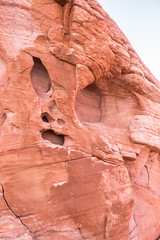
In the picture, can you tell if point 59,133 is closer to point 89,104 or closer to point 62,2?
point 89,104

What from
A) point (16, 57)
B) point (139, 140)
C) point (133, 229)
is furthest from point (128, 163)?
point (16, 57)

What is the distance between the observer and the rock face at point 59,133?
3.62 m

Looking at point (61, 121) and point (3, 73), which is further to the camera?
point (61, 121)

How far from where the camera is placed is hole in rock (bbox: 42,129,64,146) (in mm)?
4036

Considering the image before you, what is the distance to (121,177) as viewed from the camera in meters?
4.70

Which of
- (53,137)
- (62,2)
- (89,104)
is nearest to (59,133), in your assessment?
(53,137)

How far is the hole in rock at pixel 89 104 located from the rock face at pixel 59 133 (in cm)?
4

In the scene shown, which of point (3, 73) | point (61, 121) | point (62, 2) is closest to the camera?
point (3, 73)

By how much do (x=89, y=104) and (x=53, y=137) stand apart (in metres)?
1.87

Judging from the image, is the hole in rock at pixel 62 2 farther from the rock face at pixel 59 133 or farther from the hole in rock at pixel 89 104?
the hole in rock at pixel 89 104

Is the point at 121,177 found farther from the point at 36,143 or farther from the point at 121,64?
the point at 121,64

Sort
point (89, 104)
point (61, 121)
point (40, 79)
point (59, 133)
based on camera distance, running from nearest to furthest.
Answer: point (59, 133), point (61, 121), point (40, 79), point (89, 104)

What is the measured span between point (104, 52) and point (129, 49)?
1334mm

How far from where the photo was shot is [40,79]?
428cm
